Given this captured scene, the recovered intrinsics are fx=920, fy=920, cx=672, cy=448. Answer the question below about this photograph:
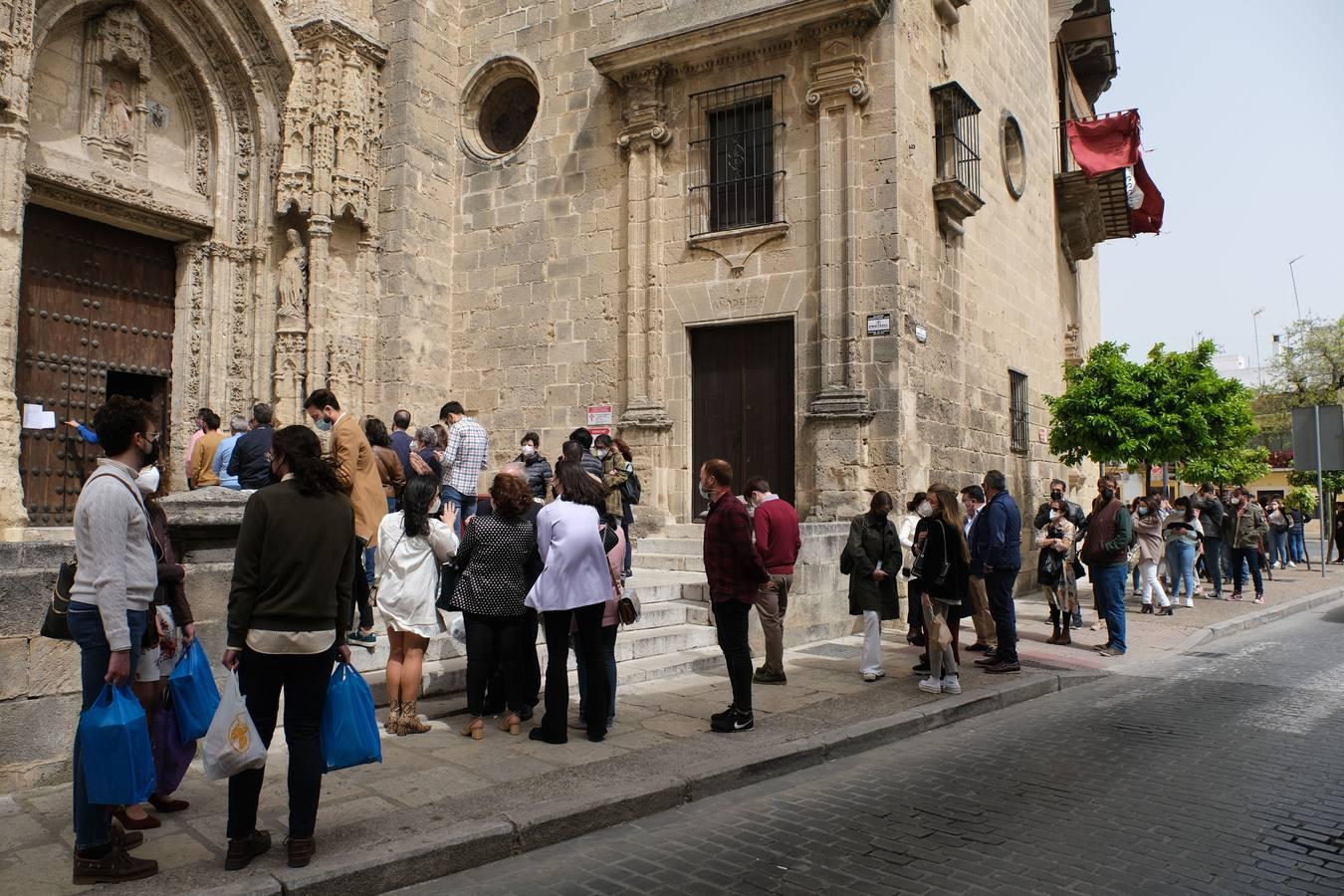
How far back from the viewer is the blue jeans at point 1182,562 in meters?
13.7

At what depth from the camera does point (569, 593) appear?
232 inches

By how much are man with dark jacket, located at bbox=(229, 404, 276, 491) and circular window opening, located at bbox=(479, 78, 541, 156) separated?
720 centimetres

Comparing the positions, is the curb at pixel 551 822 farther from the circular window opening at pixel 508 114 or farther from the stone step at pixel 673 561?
the circular window opening at pixel 508 114

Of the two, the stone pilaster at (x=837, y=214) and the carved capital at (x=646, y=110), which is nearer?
the stone pilaster at (x=837, y=214)

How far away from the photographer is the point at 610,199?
13398mm

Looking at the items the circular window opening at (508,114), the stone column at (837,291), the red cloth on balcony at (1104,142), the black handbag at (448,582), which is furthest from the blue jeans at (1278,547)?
the black handbag at (448,582)

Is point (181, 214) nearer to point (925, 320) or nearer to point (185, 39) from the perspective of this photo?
point (185, 39)

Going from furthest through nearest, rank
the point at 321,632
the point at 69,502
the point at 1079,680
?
1. the point at 69,502
2. the point at 1079,680
3. the point at 321,632

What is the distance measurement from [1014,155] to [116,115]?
45.2 ft

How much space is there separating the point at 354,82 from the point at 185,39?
7.33ft

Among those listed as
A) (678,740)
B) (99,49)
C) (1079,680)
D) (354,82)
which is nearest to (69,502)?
(99,49)

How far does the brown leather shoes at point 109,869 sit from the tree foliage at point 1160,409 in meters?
13.1

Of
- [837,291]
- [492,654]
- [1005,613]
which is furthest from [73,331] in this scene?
[1005,613]

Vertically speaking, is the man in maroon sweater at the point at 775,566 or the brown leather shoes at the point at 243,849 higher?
the man in maroon sweater at the point at 775,566
